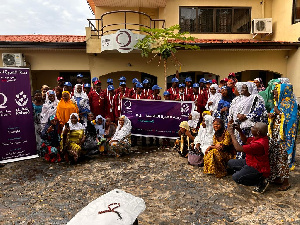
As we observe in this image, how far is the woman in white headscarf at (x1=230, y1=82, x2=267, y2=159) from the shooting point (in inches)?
172

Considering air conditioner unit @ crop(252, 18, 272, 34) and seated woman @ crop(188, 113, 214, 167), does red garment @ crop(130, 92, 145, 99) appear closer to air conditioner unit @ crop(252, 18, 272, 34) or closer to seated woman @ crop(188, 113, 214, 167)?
seated woman @ crop(188, 113, 214, 167)

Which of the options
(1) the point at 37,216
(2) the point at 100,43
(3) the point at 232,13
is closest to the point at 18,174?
(1) the point at 37,216

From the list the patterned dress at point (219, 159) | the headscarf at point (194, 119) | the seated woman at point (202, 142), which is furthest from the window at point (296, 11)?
the patterned dress at point (219, 159)

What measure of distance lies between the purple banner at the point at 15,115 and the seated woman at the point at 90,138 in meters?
1.37

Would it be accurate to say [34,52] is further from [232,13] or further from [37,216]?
[232,13]

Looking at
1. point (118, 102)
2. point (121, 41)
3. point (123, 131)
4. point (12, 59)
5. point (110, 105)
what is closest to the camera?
point (123, 131)

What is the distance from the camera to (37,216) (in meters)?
3.36

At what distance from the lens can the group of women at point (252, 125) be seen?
4.04 metres

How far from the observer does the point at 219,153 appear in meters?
4.62

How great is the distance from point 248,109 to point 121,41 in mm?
6642

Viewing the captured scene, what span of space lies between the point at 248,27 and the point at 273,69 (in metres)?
2.90

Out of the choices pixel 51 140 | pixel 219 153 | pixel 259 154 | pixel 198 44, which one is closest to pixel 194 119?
pixel 219 153

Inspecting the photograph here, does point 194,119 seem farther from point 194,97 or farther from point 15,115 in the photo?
point 15,115

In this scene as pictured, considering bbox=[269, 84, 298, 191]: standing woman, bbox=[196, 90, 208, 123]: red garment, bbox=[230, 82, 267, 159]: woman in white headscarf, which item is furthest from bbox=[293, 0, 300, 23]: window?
bbox=[230, 82, 267, 159]: woman in white headscarf
